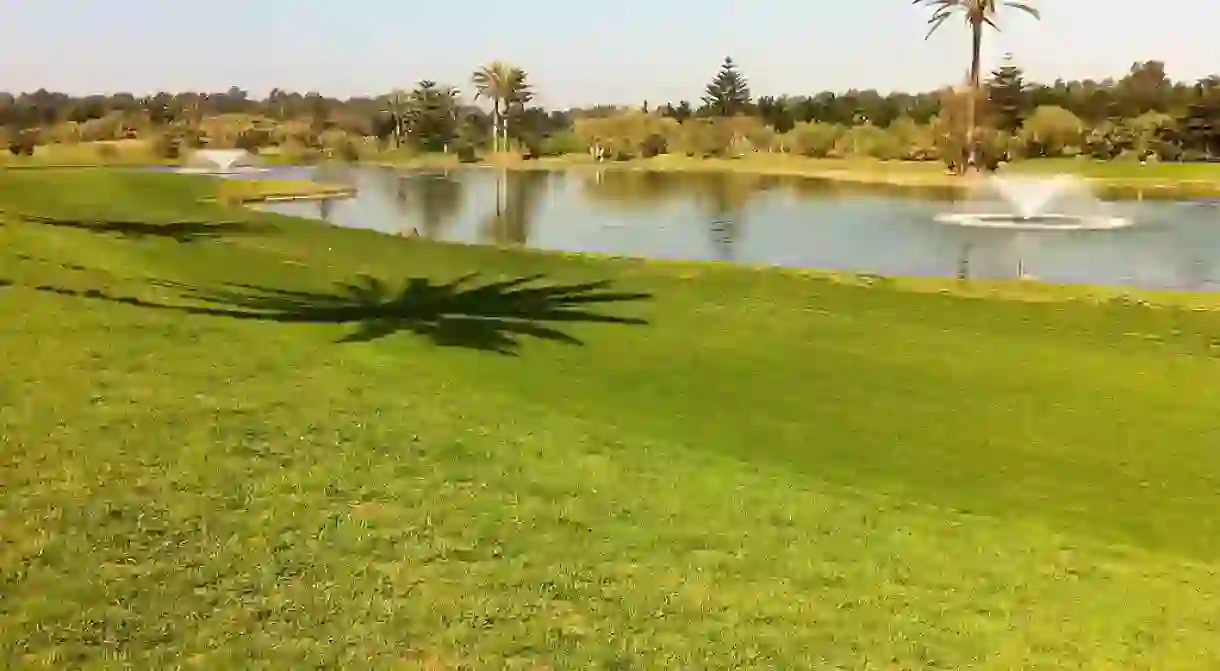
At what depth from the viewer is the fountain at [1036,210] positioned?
28708 millimetres

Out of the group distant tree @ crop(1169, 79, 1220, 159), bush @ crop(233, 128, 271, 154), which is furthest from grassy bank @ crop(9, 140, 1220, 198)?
distant tree @ crop(1169, 79, 1220, 159)

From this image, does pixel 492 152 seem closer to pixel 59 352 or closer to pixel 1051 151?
pixel 1051 151

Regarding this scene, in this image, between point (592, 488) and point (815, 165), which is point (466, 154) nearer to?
point (815, 165)

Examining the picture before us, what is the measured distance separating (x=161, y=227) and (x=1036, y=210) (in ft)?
71.4

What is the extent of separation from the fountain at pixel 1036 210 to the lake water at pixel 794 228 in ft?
2.50

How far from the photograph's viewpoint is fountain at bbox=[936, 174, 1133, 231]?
2871cm

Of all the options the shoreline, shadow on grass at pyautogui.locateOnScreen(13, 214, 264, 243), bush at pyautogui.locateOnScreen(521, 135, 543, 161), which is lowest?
shadow on grass at pyautogui.locateOnScreen(13, 214, 264, 243)

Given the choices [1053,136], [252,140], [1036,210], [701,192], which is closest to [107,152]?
[252,140]

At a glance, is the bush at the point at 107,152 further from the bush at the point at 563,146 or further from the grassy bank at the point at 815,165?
the bush at the point at 563,146

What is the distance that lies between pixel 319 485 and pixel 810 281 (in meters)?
10.8

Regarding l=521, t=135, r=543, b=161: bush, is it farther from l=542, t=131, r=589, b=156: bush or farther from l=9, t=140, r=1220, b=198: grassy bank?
l=9, t=140, r=1220, b=198: grassy bank

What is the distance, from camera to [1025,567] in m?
5.89

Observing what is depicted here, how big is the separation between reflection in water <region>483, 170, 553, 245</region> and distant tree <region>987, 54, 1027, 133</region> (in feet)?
81.7

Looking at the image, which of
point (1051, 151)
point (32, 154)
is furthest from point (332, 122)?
point (1051, 151)
